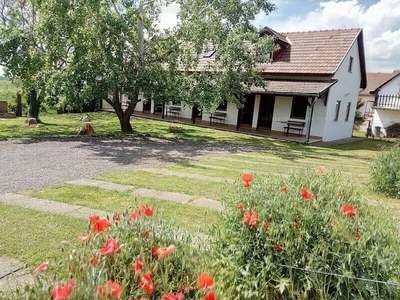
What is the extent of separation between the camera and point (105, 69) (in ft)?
40.4

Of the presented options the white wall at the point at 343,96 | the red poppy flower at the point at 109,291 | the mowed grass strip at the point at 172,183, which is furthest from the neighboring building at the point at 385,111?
the red poppy flower at the point at 109,291

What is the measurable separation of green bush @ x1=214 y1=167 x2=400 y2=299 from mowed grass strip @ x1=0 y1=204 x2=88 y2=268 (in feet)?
5.31

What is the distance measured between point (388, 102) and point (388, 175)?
2120 centimetres

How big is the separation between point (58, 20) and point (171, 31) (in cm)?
474

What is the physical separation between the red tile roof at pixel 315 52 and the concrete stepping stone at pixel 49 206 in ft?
50.6

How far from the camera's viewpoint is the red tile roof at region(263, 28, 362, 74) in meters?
17.2

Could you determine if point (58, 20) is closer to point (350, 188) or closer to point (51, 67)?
point (51, 67)

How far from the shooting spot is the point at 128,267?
73.0 inches

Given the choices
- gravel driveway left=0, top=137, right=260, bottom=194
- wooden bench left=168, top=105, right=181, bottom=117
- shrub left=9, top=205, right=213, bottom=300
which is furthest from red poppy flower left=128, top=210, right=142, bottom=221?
wooden bench left=168, top=105, right=181, bottom=117

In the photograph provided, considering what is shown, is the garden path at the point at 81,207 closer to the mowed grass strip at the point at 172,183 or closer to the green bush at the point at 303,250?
the mowed grass strip at the point at 172,183

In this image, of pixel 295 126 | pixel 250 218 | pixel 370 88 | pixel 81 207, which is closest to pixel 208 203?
pixel 81 207

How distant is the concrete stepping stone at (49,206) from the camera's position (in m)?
4.32

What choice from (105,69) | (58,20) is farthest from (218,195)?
(58,20)

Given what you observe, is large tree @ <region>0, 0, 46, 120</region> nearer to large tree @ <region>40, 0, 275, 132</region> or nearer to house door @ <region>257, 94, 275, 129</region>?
large tree @ <region>40, 0, 275, 132</region>
